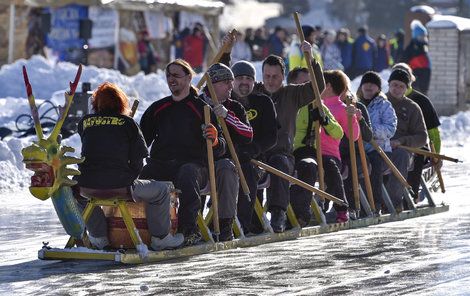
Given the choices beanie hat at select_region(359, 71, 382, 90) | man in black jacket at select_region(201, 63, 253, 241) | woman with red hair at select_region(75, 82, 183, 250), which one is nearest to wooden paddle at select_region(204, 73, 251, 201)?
man in black jacket at select_region(201, 63, 253, 241)

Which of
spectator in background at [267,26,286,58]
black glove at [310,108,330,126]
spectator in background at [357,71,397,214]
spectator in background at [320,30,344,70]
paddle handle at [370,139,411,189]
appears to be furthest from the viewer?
spectator in background at [267,26,286,58]

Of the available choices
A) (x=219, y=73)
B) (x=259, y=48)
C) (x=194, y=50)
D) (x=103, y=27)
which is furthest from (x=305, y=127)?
(x=259, y=48)

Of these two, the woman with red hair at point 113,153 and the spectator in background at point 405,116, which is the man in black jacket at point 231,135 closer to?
the woman with red hair at point 113,153

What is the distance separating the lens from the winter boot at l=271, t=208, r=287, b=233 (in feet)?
47.5

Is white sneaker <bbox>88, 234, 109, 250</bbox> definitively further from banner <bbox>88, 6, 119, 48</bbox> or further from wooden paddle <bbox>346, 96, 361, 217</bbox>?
banner <bbox>88, 6, 119, 48</bbox>

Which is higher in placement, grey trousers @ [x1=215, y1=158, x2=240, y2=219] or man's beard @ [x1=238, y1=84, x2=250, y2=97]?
man's beard @ [x1=238, y1=84, x2=250, y2=97]

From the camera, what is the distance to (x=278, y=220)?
14508mm

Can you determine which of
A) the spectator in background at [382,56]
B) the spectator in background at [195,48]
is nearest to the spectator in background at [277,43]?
the spectator in background at [195,48]

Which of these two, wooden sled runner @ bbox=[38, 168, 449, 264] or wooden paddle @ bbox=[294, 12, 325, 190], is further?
wooden paddle @ bbox=[294, 12, 325, 190]

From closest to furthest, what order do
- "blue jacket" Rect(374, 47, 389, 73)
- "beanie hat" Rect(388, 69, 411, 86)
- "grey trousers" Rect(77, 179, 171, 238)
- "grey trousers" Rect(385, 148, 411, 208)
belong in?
"grey trousers" Rect(77, 179, 171, 238)
"grey trousers" Rect(385, 148, 411, 208)
"beanie hat" Rect(388, 69, 411, 86)
"blue jacket" Rect(374, 47, 389, 73)

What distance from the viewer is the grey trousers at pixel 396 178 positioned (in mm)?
16969

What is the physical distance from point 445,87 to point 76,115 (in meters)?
14.5

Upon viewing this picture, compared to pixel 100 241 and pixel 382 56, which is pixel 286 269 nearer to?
pixel 100 241

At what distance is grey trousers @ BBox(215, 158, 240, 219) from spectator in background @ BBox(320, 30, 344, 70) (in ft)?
83.3
